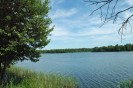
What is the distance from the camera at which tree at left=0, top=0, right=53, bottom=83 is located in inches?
853

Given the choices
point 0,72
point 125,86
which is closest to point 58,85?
point 0,72

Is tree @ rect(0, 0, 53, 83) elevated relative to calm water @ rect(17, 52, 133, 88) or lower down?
elevated

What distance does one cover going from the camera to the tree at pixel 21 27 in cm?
2167

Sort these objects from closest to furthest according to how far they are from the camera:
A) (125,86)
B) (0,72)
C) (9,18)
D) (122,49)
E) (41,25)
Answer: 1. (125,86)
2. (9,18)
3. (41,25)
4. (0,72)
5. (122,49)

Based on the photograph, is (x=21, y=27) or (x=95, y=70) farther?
(x=95, y=70)

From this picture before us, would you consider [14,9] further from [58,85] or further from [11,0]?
[58,85]

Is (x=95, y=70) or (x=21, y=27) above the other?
(x=21, y=27)

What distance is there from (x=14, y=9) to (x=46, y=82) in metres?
6.69

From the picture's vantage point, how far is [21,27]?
22.3 m

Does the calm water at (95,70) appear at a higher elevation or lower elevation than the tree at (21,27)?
lower

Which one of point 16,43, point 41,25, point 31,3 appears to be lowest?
point 16,43

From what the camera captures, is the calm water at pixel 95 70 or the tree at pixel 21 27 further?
the calm water at pixel 95 70

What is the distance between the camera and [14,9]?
73.1 ft

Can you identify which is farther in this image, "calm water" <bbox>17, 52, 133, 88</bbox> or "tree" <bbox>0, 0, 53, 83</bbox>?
"calm water" <bbox>17, 52, 133, 88</bbox>
